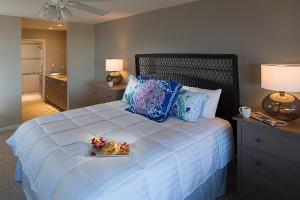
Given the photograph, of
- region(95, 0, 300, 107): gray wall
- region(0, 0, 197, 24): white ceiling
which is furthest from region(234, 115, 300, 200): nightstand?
region(0, 0, 197, 24): white ceiling

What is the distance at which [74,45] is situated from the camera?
5023 millimetres

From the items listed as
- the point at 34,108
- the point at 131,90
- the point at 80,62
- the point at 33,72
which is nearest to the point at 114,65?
the point at 131,90

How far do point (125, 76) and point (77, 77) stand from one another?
143 centimetres

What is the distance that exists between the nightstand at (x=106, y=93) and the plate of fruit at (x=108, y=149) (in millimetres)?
2191

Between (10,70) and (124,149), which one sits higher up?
(10,70)

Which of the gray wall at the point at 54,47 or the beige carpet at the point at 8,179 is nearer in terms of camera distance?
the beige carpet at the point at 8,179

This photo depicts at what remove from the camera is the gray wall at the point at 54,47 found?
6.59 meters

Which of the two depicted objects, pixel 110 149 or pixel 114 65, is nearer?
pixel 110 149

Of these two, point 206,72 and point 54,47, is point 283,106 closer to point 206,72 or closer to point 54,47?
point 206,72

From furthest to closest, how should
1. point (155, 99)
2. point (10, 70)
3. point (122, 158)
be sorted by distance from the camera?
1. point (10, 70)
2. point (155, 99)
3. point (122, 158)

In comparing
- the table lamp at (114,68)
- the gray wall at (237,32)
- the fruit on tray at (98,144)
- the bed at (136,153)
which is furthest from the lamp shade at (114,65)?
the fruit on tray at (98,144)

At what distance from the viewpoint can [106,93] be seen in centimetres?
408

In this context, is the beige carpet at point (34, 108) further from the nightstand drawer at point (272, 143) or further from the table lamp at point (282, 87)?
the table lamp at point (282, 87)

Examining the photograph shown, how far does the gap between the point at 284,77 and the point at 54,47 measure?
6.71 meters
